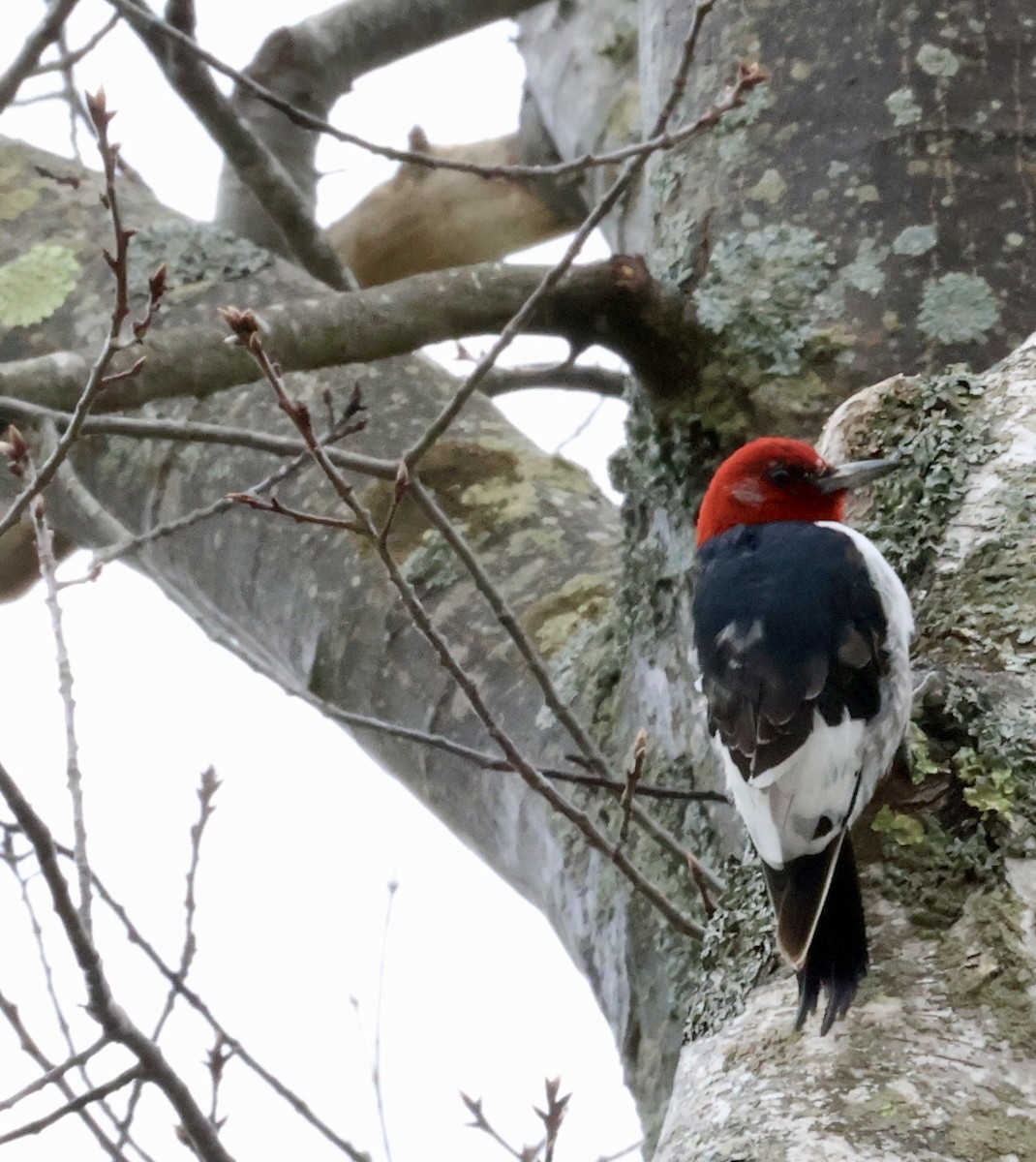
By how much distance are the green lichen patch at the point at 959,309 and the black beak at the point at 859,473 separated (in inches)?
13.0

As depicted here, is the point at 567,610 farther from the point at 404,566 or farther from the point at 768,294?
the point at 768,294

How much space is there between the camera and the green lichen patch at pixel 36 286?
11.1ft

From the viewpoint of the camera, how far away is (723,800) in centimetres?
216

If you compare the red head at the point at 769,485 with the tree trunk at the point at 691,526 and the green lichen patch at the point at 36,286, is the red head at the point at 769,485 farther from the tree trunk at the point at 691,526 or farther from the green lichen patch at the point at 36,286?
the green lichen patch at the point at 36,286

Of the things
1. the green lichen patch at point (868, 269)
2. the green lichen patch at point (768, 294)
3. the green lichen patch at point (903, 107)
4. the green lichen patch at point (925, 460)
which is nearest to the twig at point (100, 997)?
the green lichen patch at point (925, 460)

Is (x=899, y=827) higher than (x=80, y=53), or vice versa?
(x=80, y=53)

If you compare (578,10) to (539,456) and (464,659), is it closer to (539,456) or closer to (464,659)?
(539,456)

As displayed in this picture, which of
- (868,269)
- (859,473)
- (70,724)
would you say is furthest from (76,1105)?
(868,269)

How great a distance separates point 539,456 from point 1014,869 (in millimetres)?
1499

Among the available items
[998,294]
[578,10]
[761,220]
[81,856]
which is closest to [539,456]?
[761,220]

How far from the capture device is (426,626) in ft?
6.25

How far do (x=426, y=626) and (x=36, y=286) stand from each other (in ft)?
6.15

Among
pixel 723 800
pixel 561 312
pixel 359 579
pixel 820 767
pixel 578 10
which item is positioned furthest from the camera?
pixel 578 10

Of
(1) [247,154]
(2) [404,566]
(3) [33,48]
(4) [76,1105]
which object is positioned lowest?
(4) [76,1105]
